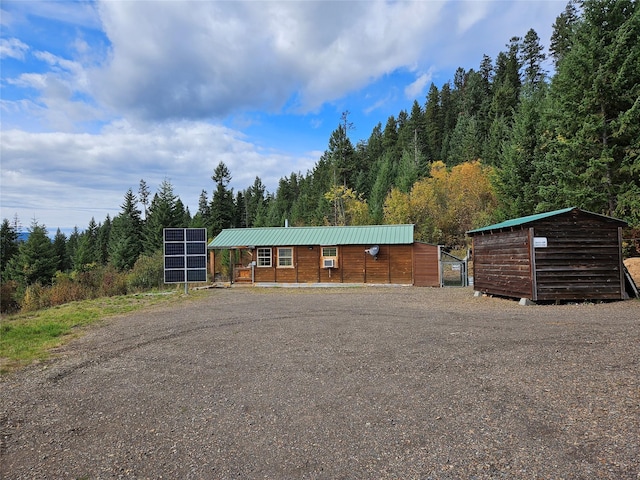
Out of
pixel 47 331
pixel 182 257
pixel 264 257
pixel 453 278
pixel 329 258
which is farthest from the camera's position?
pixel 453 278

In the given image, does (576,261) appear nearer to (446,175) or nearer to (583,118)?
(583,118)

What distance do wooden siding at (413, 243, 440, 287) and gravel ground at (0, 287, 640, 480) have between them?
11972 mm

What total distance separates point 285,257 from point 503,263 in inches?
491

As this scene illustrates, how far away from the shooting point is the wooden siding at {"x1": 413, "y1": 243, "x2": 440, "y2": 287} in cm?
2003

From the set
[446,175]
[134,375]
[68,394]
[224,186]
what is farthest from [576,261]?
[224,186]

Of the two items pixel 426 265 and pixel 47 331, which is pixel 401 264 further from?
pixel 47 331

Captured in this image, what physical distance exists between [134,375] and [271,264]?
1690 cm

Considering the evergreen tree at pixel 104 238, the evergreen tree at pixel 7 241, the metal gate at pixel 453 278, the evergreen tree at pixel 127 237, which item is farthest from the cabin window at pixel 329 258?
the evergreen tree at pixel 104 238

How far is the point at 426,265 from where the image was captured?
797 inches

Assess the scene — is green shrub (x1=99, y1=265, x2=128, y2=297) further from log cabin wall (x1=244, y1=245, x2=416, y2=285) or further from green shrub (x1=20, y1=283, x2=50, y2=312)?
log cabin wall (x1=244, y1=245, x2=416, y2=285)

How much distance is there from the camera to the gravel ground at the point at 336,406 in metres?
3.09

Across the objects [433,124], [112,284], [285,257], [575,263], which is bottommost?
[112,284]

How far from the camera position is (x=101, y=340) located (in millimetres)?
8008

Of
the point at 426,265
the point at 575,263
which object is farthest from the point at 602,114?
the point at 426,265
